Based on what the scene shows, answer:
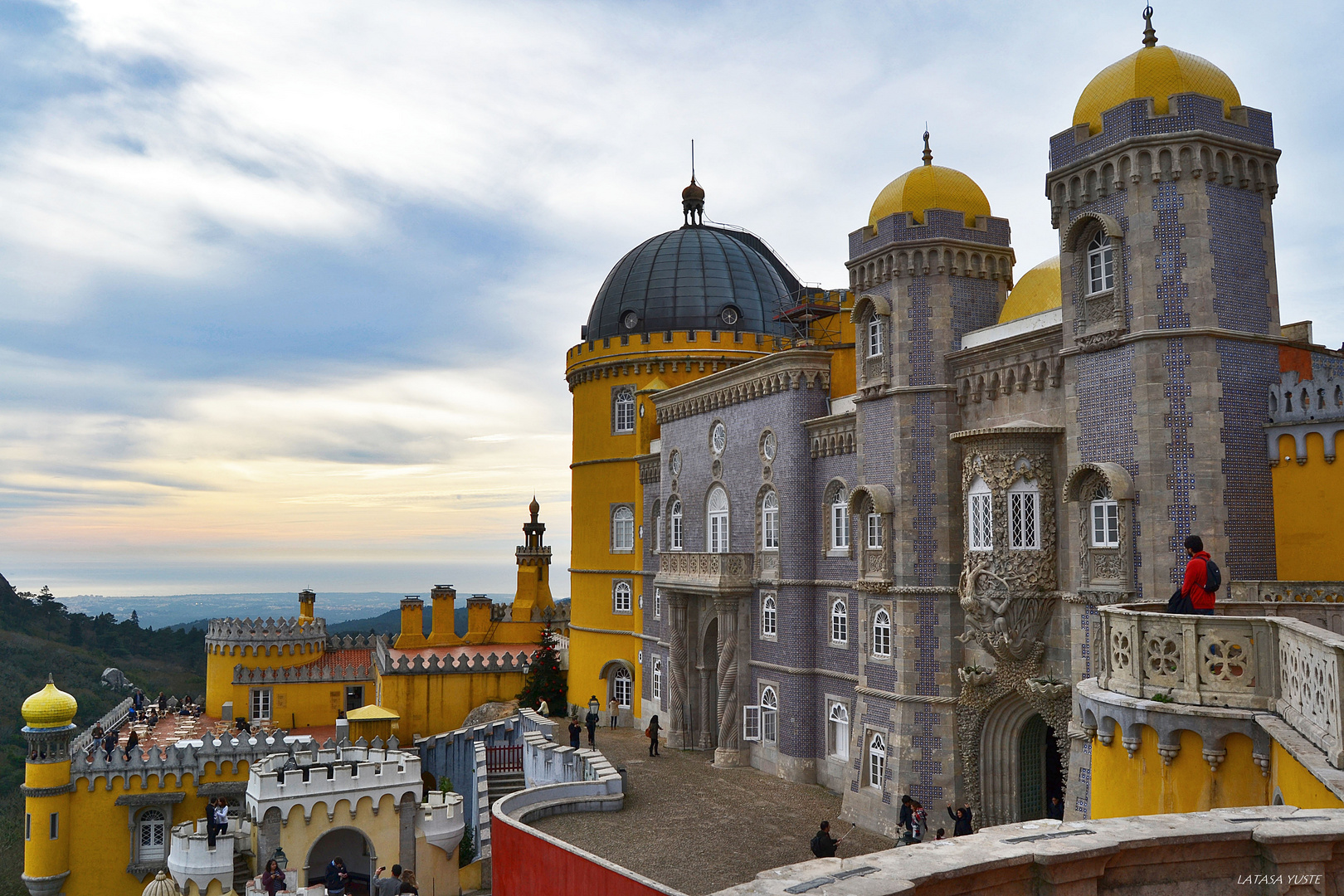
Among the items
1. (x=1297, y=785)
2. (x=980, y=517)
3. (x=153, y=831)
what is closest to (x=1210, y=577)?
(x=1297, y=785)

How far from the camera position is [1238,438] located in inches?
624

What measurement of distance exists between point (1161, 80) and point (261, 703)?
4537cm

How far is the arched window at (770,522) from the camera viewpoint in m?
27.2

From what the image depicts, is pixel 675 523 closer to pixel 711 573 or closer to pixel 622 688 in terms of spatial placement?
pixel 711 573

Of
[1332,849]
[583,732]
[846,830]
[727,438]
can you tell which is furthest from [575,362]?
[1332,849]

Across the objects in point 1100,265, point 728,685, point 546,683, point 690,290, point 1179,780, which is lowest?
point 546,683

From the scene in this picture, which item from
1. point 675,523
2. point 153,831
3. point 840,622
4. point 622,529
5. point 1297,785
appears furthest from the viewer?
point 622,529

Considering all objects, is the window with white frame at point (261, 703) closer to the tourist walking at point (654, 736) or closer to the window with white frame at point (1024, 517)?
the tourist walking at point (654, 736)

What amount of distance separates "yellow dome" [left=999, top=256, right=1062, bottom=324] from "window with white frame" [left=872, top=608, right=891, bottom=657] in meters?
7.07

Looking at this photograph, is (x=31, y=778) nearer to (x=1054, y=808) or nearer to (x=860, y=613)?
(x=860, y=613)

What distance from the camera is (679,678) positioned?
101ft

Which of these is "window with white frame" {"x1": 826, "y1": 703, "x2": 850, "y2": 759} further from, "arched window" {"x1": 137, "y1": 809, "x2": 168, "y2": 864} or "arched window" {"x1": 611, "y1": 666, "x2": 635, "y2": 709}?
"arched window" {"x1": 137, "y1": 809, "x2": 168, "y2": 864}

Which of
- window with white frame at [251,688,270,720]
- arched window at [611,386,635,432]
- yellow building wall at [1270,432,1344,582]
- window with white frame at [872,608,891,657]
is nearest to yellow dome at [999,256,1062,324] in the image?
yellow building wall at [1270,432,1344,582]

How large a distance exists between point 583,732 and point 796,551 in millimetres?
12750
